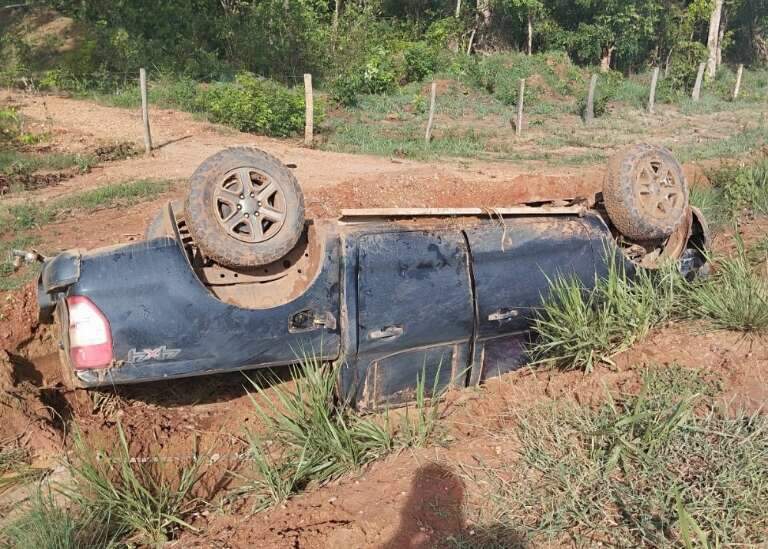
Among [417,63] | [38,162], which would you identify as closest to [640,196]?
[38,162]

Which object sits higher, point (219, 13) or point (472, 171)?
point (219, 13)

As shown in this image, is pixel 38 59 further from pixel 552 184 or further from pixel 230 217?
pixel 230 217

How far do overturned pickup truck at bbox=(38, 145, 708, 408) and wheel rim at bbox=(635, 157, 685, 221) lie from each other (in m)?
0.17

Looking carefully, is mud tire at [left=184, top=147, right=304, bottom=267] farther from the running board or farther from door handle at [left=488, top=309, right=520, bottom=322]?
door handle at [left=488, top=309, right=520, bottom=322]

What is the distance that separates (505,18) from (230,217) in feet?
98.8

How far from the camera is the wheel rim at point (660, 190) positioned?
475 cm

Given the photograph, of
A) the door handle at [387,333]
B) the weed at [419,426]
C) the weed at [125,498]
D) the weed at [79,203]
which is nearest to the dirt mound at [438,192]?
the weed at [79,203]

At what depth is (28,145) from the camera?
12.4 metres

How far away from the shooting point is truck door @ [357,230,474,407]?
3770 millimetres

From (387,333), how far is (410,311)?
200mm

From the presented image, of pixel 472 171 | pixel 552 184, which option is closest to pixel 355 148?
pixel 472 171

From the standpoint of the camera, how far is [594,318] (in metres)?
4.05

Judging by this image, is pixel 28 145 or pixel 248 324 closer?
pixel 248 324

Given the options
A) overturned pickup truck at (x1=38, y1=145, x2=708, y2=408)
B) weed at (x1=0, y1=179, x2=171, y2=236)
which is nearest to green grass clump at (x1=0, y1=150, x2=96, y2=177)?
weed at (x1=0, y1=179, x2=171, y2=236)
